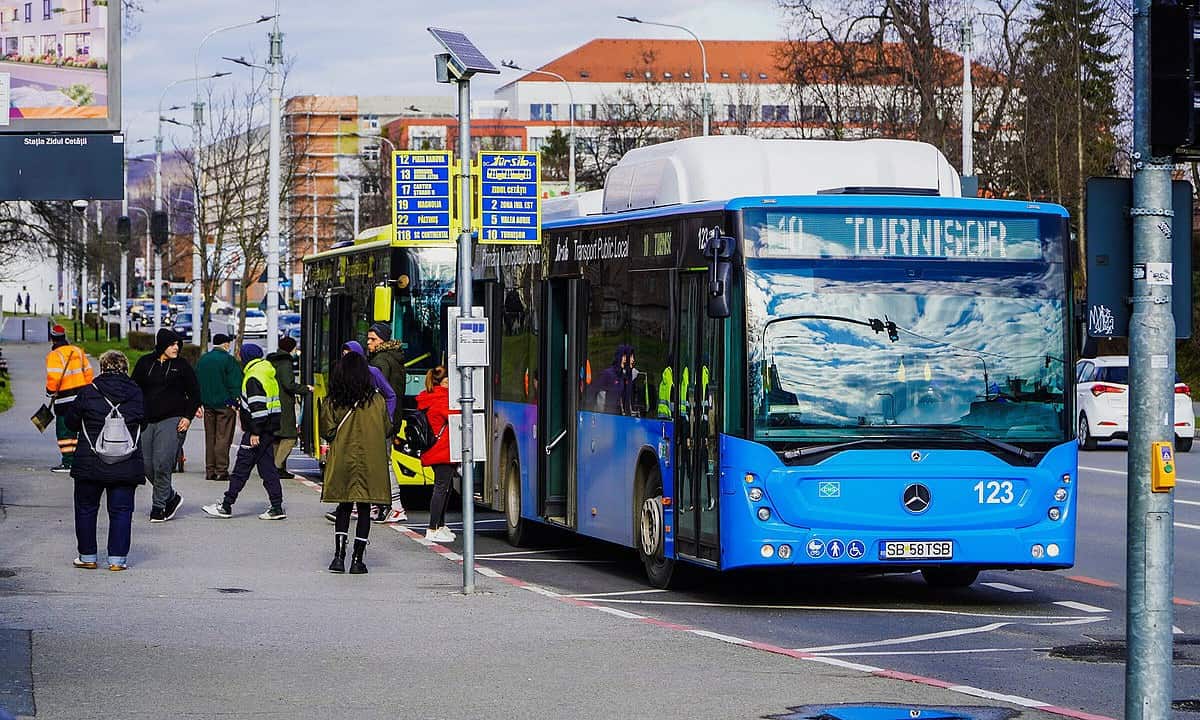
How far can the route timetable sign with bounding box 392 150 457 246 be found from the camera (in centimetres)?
1525

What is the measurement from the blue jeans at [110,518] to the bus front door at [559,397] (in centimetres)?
390

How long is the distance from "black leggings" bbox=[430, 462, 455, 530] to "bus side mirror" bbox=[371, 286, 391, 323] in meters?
4.29

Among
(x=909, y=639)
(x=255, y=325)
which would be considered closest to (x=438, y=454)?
(x=909, y=639)

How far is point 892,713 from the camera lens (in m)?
9.85

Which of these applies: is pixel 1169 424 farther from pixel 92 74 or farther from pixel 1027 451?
pixel 92 74

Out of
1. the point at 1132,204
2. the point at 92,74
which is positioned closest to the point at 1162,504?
the point at 1132,204

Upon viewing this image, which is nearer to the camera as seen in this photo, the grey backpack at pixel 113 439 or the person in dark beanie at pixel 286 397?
the grey backpack at pixel 113 439

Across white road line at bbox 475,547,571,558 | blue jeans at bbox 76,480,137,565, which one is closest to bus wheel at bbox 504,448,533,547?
white road line at bbox 475,547,571,558

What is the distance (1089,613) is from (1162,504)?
6.30 meters

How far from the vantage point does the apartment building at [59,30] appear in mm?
16906

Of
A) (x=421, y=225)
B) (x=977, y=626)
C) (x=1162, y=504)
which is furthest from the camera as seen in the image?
(x=421, y=225)

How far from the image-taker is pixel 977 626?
45.9 ft

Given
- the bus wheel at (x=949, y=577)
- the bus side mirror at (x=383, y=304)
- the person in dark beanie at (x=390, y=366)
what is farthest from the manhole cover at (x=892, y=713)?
the bus side mirror at (x=383, y=304)

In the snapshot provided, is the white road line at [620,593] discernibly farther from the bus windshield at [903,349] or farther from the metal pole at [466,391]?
the bus windshield at [903,349]
